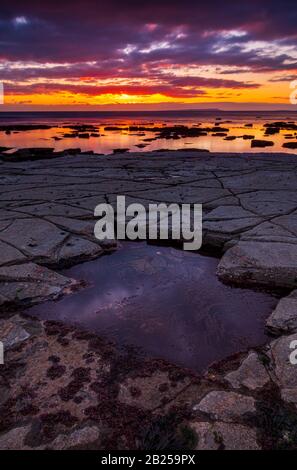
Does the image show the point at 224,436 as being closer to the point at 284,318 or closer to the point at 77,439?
the point at 77,439

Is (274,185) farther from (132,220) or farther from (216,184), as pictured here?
(132,220)

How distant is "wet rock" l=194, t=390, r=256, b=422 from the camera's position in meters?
1.65

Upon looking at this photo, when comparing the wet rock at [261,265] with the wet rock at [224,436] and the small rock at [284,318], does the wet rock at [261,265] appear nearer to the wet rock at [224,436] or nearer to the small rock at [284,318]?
the small rock at [284,318]

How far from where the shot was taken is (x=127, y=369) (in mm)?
1988

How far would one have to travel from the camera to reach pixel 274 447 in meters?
1.51

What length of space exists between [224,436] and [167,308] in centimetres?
115

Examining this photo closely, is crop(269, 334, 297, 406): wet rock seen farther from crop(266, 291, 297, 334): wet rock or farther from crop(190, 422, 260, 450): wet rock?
crop(190, 422, 260, 450): wet rock

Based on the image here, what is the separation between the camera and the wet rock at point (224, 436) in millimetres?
1510

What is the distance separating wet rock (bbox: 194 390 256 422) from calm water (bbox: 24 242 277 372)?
0.93 feet

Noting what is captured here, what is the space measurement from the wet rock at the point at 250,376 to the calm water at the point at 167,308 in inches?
7.1

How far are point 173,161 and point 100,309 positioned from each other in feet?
18.9

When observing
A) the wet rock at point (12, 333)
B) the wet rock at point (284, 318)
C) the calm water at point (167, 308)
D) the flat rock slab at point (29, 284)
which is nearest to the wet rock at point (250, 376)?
the calm water at point (167, 308)

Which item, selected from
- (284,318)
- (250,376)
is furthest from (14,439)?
(284,318)

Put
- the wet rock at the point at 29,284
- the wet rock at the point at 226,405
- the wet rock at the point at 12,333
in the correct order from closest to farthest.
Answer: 1. the wet rock at the point at 226,405
2. the wet rock at the point at 12,333
3. the wet rock at the point at 29,284
